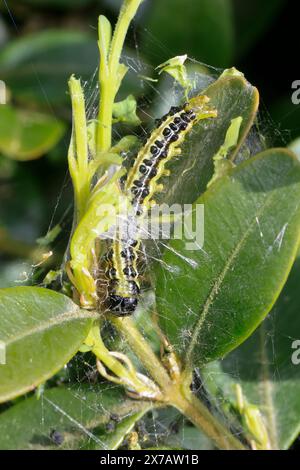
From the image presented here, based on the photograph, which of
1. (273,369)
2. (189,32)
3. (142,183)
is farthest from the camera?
(189,32)

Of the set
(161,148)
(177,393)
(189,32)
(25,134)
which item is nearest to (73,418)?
(177,393)

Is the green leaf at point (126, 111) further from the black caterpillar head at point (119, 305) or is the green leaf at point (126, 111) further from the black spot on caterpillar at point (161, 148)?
the black caterpillar head at point (119, 305)

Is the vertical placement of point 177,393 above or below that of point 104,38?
below

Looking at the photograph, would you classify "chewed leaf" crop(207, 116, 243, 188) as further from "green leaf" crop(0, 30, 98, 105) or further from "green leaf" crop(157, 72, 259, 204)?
"green leaf" crop(0, 30, 98, 105)

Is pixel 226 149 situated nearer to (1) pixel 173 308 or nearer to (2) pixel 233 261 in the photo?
(2) pixel 233 261

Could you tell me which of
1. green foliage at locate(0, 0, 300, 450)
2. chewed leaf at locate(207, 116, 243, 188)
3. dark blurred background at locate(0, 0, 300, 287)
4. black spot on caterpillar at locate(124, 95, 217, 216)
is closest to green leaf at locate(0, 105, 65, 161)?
dark blurred background at locate(0, 0, 300, 287)
